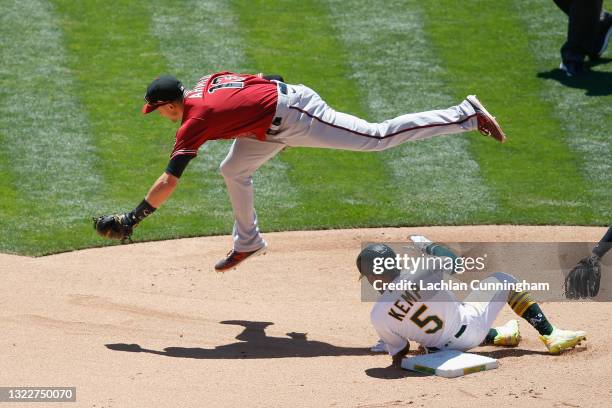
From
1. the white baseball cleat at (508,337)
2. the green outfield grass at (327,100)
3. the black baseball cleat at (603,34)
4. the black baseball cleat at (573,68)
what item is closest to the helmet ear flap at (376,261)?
the white baseball cleat at (508,337)

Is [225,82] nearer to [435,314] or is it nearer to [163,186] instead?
[163,186]

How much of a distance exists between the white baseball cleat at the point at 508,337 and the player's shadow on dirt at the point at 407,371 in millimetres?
53

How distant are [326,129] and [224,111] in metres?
0.77

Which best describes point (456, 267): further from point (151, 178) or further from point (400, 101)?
point (400, 101)

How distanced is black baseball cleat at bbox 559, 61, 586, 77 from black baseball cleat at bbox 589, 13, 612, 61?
0.39 m

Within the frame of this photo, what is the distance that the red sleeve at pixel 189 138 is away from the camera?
6.78 meters

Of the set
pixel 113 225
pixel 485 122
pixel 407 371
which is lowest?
pixel 407 371

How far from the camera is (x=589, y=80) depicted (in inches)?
524

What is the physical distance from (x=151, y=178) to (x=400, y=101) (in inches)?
132

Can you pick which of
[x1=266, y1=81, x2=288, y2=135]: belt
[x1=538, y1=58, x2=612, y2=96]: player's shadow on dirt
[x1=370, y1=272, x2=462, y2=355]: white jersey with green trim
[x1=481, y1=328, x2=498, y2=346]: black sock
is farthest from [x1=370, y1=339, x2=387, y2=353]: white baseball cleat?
[x1=538, y1=58, x2=612, y2=96]: player's shadow on dirt

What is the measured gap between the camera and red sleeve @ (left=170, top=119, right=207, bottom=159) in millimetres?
6781

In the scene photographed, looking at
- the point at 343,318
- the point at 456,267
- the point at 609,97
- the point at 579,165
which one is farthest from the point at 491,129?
the point at 609,97

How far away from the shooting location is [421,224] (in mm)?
9875

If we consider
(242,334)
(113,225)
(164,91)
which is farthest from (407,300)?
(164,91)
